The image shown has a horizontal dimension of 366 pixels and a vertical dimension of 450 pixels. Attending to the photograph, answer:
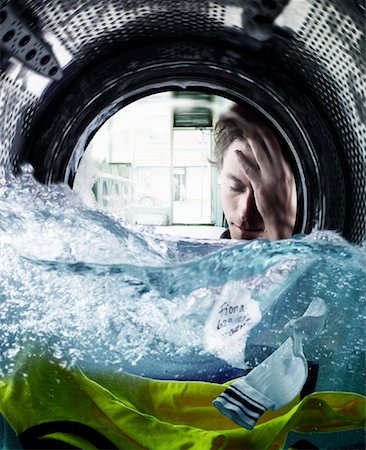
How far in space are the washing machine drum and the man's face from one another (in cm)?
10

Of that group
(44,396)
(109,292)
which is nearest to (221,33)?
(109,292)

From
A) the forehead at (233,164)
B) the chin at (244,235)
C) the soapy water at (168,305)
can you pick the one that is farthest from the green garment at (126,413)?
the forehead at (233,164)

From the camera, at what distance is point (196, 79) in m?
1.29

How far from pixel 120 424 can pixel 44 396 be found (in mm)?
167

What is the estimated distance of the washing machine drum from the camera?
4.14 ft

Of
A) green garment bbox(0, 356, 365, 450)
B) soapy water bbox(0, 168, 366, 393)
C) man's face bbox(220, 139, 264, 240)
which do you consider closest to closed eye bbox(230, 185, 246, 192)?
man's face bbox(220, 139, 264, 240)

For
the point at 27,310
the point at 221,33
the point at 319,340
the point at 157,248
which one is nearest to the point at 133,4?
the point at 221,33

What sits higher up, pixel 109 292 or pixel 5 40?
pixel 5 40

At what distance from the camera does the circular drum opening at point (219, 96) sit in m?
1.29

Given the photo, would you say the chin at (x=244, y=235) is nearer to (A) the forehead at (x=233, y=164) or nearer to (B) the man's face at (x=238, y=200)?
(B) the man's face at (x=238, y=200)

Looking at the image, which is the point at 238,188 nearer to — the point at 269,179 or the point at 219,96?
the point at 269,179

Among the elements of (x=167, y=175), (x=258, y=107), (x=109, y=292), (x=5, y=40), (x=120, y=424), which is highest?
(x=5, y=40)

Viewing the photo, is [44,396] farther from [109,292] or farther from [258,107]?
[258,107]

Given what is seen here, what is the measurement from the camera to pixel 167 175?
4.17ft
